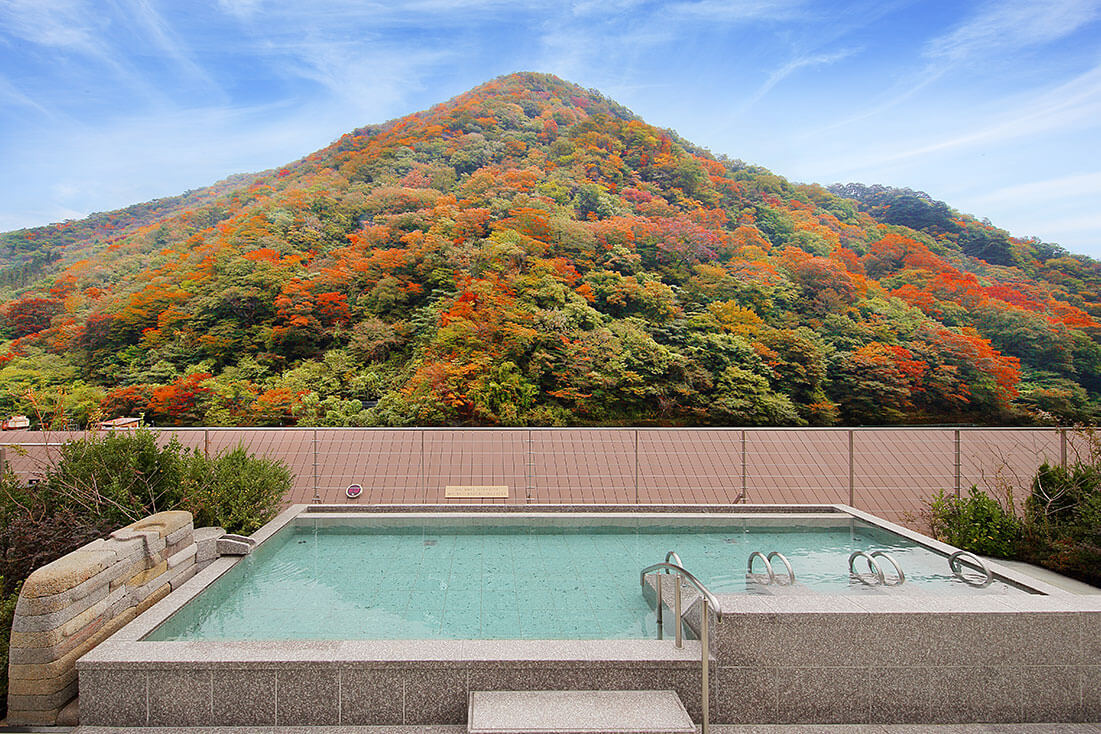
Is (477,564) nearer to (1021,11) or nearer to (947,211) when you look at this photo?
(1021,11)

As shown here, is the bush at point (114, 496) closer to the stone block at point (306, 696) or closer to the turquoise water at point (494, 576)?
the turquoise water at point (494, 576)

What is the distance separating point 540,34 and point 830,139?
13984mm

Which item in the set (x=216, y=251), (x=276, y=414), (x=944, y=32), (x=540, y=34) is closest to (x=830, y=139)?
(x=944, y=32)

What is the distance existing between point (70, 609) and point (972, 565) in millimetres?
6149

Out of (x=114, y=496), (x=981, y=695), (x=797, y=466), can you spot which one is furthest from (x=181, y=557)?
(x=797, y=466)

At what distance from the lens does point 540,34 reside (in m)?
25.1

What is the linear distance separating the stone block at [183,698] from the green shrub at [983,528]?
631 centimetres

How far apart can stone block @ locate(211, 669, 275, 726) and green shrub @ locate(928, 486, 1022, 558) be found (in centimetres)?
598

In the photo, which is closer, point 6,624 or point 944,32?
point 6,624

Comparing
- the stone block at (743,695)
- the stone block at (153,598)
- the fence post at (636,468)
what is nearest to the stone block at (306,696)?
the stone block at (153,598)

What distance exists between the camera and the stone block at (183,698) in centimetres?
288

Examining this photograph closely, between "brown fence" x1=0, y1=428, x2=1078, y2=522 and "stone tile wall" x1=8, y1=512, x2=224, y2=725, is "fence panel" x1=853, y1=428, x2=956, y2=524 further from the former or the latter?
"stone tile wall" x1=8, y1=512, x2=224, y2=725

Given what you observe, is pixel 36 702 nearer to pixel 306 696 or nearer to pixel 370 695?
pixel 306 696

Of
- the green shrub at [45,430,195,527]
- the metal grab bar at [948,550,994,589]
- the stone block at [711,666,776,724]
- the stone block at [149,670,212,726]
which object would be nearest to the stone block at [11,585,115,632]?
the stone block at [149,670,212,726]
